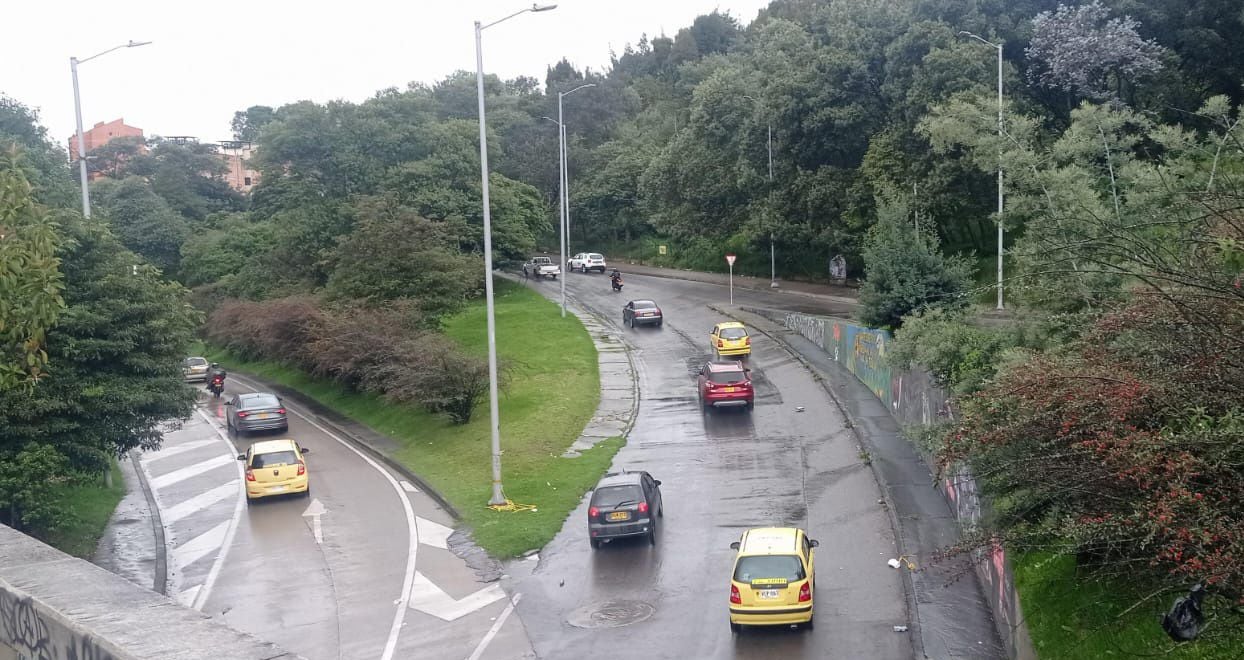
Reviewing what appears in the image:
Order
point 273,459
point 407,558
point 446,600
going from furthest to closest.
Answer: point 273,459
point 407,558
point 446,600

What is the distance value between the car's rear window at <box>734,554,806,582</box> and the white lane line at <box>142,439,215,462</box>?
25655mm

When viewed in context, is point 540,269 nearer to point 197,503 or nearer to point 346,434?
point 346,434

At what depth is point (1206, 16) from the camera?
4484cm

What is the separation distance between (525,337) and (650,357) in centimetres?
687

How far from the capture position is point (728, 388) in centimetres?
3388

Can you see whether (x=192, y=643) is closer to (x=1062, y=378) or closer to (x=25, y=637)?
(x=25, y=637)

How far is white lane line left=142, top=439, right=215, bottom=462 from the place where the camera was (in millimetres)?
36375

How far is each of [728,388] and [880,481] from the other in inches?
367

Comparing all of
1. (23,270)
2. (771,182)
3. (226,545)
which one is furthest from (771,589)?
(771,182)

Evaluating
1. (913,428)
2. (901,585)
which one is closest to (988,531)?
(913,428)

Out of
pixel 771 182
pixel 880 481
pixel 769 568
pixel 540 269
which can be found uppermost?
pixel 771 182

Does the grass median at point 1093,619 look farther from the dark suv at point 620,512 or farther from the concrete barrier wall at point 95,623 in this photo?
the dark suv at point 620,512

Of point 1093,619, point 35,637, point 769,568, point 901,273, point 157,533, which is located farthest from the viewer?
point 901,273

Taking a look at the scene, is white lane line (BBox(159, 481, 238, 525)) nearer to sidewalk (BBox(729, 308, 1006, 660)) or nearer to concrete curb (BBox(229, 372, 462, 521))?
concrete curb (BBox(229, 372, 462, 521))
